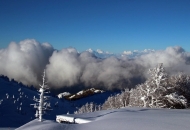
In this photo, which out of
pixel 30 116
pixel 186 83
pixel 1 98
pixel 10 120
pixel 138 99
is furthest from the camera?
pixel 1 98

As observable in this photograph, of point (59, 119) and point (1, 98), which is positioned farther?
point (1, 98)

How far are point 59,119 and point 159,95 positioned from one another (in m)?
16.4

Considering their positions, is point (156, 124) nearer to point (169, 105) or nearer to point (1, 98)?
point (169, 105)

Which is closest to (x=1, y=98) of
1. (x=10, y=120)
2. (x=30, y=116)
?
(x=30, y=116)

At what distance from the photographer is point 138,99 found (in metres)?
37.6

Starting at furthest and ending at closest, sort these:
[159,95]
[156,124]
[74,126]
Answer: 1. [159,95]
2. [74,126]
3. [156,124]

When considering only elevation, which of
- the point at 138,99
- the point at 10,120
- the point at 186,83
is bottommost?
the point at 10,120

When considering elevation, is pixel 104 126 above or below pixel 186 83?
below

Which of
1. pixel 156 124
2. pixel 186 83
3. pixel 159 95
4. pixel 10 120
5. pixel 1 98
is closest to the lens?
pixel 156 124

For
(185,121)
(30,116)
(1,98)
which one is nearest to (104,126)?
(185,121)

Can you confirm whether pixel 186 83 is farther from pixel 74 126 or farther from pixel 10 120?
pixel 10 120

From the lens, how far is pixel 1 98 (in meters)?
175

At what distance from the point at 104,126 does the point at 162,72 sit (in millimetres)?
20439

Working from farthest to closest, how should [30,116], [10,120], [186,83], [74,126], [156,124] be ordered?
[30,116], [10,120], [186,83], [74,126], [156,124]
